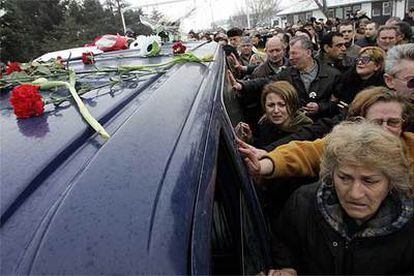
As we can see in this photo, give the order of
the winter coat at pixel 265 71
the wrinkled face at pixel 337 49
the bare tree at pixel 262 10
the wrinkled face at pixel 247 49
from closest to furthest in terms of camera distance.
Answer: the winter coat at pixel 265 71 < the wrinkled face at pixel 337 49 < the wrinkled face at pixel 247 49 < the bare tree at pixel 262 10

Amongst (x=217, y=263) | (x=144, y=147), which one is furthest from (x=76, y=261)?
(x=217, y=263)

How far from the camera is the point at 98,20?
28.0 meters

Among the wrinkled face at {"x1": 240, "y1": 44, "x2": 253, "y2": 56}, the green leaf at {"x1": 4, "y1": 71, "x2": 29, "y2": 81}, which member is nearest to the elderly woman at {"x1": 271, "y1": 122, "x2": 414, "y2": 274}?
the green leaf at {"x1": 4, "y1": 71, "x2": 29, "y2": 81}

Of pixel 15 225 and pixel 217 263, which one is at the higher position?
pixel 15 225

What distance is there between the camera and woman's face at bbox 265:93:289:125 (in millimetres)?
3116

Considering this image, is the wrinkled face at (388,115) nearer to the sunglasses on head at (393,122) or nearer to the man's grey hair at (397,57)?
the sunglasses on head at (393,122)

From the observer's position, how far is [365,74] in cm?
412

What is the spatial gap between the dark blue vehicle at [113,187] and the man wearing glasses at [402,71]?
1.95 meters

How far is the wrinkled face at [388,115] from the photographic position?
91.9 inches

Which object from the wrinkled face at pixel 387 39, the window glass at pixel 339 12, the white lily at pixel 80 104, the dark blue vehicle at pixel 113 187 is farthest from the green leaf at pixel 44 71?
the window glass at pixel 339 12

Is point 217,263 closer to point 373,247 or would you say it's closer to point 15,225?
point 373,247

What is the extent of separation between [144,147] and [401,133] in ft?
5.57

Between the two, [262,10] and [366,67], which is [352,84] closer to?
[366,67]

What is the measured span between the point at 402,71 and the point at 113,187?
8.61 feet
